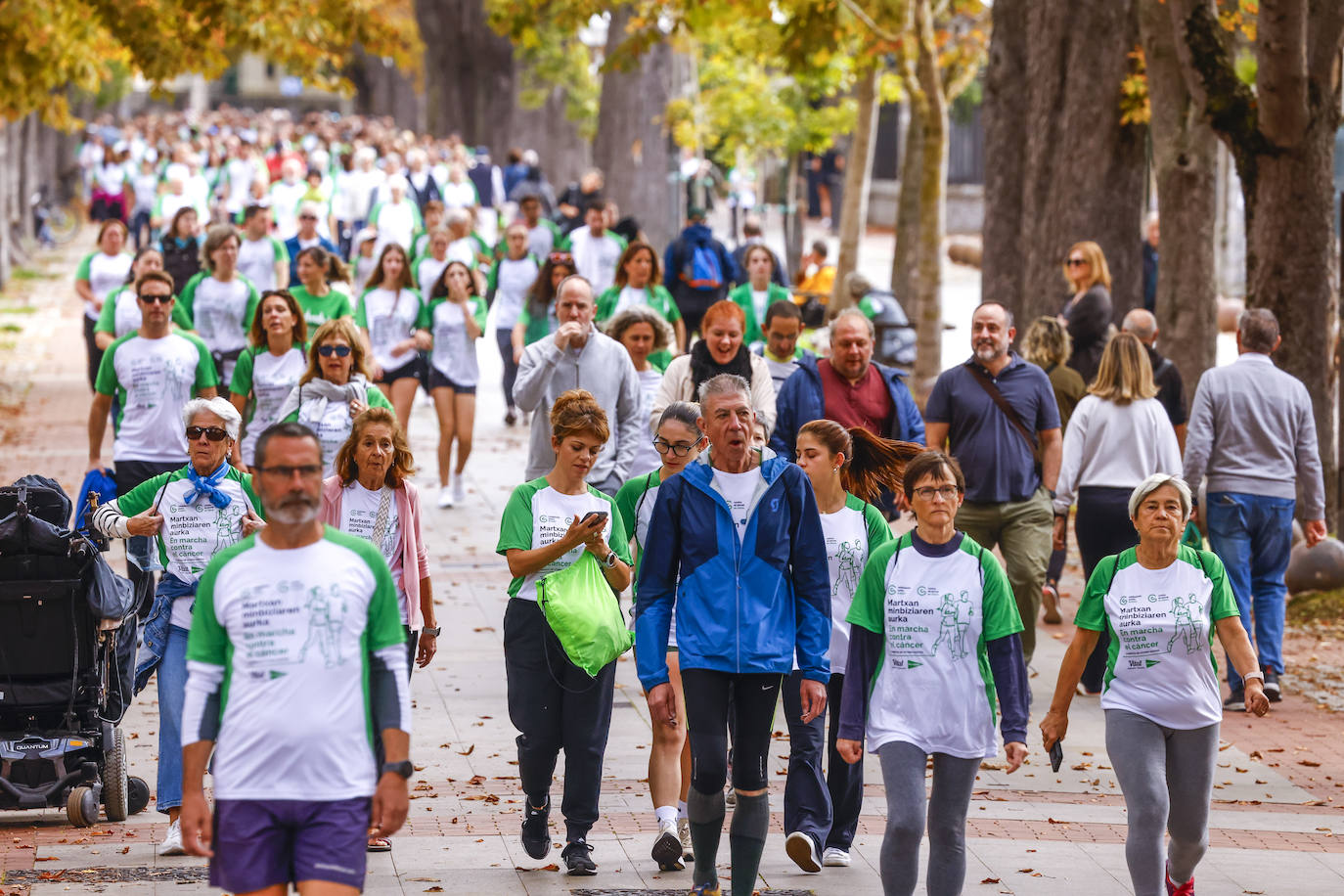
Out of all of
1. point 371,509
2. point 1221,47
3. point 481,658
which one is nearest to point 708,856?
point 371,509

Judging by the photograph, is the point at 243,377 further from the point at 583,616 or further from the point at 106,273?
the point at 106,273

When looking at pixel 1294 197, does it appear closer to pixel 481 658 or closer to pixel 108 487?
pixel 481 658

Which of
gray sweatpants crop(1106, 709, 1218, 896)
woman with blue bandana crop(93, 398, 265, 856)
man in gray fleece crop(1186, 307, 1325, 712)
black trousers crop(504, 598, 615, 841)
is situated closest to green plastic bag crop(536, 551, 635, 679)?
black trousers crop(504, 598, 615, 841)

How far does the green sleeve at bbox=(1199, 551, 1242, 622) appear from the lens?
6.27 m

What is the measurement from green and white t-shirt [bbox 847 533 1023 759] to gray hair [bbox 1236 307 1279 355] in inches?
172

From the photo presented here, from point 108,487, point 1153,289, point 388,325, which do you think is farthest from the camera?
point 1153,289

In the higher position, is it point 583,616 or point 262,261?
point 262,261

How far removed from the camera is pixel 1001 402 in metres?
9.23

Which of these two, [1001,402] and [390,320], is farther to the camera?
[390,320]

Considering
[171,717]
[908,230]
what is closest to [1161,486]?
[171,717]

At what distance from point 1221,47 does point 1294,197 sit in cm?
128

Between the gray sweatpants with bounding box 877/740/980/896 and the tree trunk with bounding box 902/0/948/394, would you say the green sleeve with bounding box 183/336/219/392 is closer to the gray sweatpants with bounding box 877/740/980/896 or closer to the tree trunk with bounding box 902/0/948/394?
the gray sweatpants with bounding box 877/740/980/896

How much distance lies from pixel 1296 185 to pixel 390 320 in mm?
6057

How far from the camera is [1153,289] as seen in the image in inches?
672
